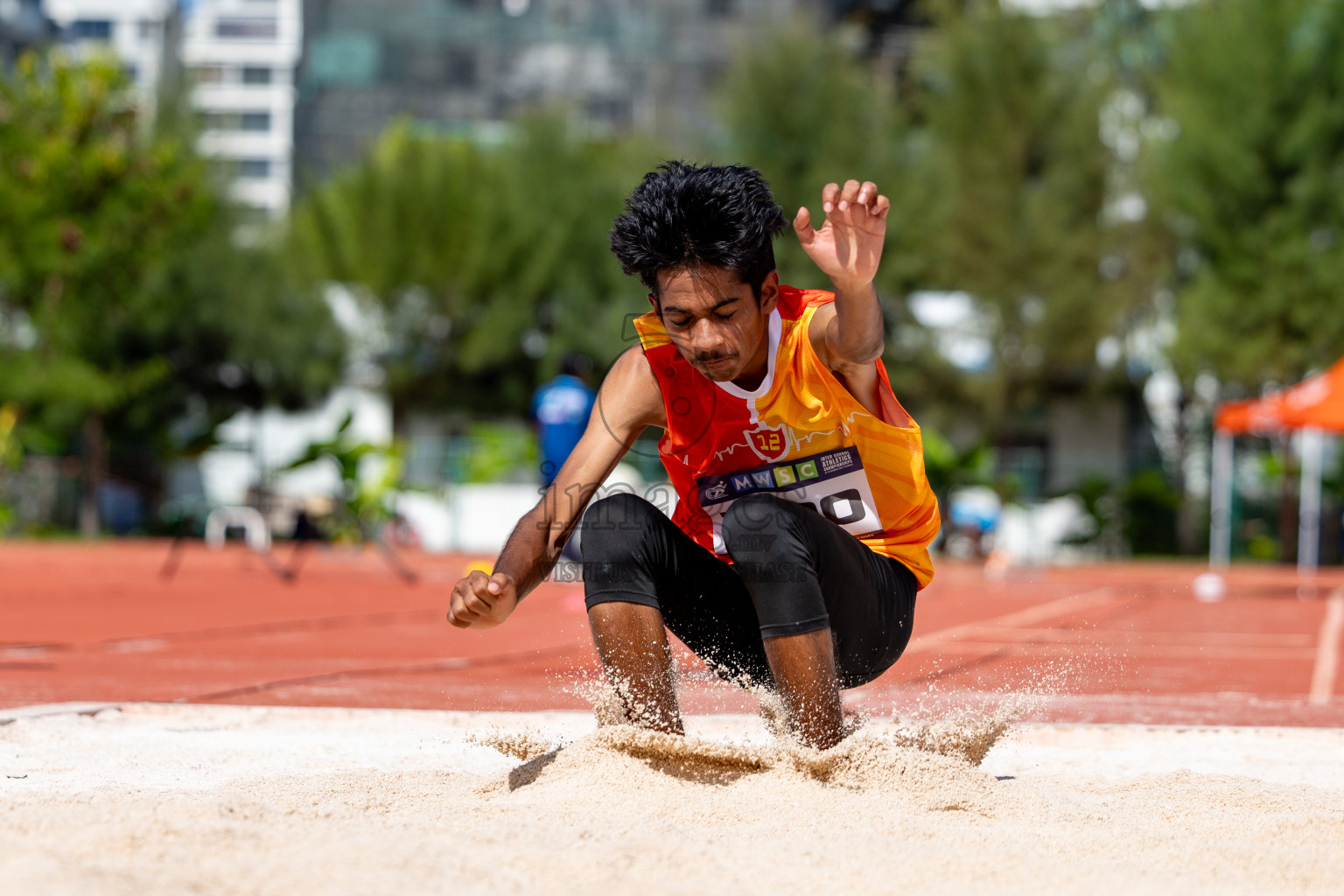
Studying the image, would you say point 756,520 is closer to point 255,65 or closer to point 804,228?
point 804,228

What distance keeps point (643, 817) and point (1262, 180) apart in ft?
71.3

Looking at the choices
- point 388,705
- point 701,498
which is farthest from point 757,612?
point 388,705

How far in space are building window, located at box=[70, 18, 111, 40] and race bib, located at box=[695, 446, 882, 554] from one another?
10709 centimetres

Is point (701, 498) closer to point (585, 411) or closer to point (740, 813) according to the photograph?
point (740, 813)

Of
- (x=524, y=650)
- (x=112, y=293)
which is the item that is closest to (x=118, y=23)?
(x=112, y=293)

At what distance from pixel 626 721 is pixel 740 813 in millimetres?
483

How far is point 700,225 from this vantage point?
2818mm

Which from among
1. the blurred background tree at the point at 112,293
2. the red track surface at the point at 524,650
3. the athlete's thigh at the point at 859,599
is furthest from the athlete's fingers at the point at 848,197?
the blurred background tree at the point at 112,293

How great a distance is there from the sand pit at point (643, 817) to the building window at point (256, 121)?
101 metres

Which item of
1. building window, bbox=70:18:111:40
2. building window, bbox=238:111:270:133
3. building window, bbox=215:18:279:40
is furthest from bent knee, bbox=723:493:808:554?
building window, bbox=70:18:111:40

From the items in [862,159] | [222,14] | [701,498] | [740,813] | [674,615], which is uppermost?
[222,14]

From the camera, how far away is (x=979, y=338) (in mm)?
25594

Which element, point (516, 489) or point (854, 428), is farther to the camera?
point (516, 489)

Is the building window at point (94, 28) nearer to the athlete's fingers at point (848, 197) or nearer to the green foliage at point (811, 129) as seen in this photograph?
the green foliage at point (811, 129)
